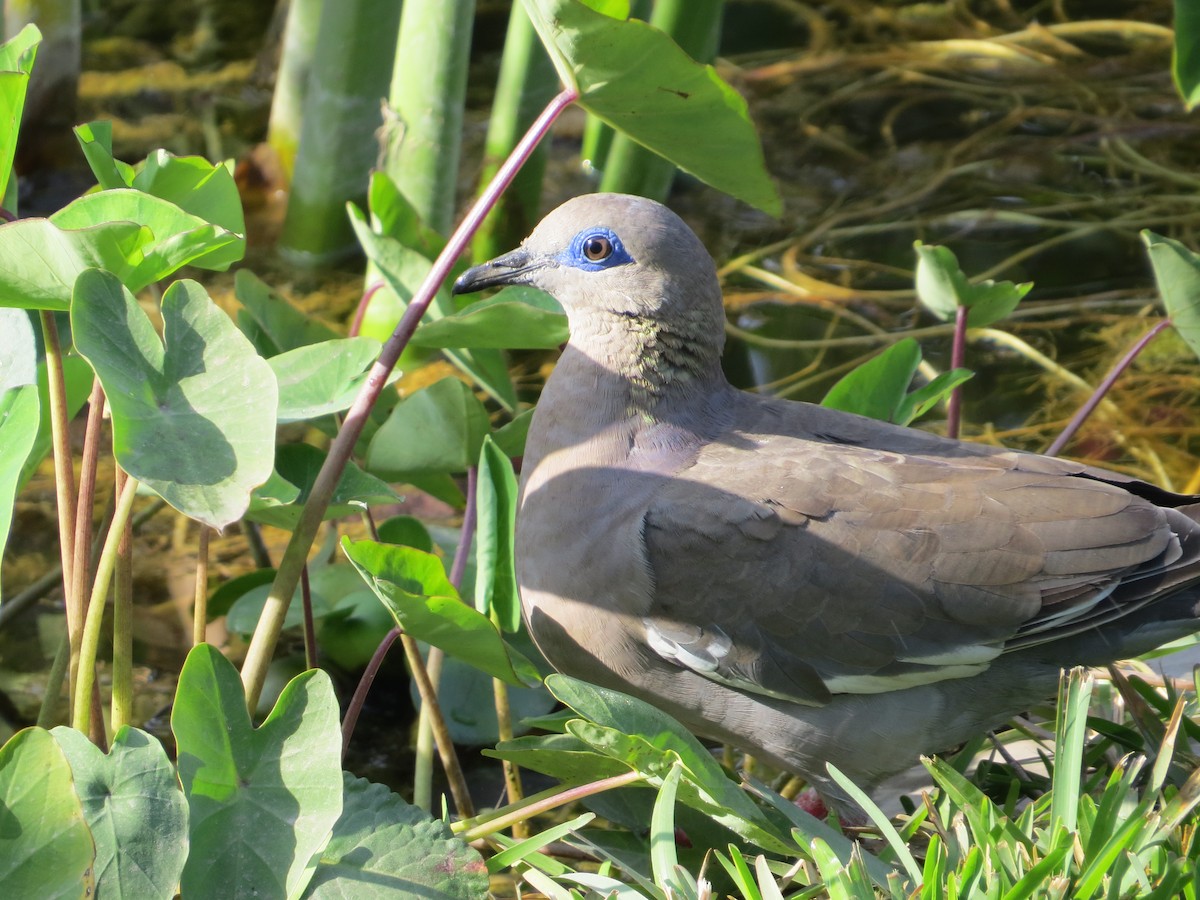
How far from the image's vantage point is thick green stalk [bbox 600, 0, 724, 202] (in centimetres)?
380

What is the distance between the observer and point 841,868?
1.84m

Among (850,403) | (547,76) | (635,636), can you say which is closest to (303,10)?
(547,76)

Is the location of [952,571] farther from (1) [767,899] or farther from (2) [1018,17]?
(2) [1018,17]

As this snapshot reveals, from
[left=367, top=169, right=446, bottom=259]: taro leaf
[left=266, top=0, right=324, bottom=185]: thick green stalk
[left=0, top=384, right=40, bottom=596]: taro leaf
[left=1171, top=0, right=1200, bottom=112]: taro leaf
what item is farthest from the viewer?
[left=266, top=0, right=324, bottom=185]: thick green stalk

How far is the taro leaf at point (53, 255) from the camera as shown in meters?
1.79

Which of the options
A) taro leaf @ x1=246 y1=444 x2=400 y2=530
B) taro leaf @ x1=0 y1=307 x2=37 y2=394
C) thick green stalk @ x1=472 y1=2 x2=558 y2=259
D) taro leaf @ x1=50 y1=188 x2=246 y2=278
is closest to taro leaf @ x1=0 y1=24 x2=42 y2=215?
taro leaf @ x1=50 y1=188 x2=246 y2=278

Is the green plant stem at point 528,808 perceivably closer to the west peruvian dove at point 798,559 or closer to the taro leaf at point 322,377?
the west peruvian dove at point 798,559

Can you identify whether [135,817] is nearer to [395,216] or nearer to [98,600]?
[98,600]

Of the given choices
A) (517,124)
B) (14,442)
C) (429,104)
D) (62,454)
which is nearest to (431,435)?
(62,454)

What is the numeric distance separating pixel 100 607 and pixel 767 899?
1.04m

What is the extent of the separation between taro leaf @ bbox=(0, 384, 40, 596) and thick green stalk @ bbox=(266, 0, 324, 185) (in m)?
2.60

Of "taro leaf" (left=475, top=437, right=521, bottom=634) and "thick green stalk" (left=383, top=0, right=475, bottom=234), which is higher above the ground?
"thick green stalk" (left=383, top=0, right=475, bottom=234)

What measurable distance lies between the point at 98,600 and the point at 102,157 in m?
0.70

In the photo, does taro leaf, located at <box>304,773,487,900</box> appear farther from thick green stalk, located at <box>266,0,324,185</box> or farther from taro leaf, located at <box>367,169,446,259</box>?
thick green stalk, located at <box>266,0,324,185</box>
